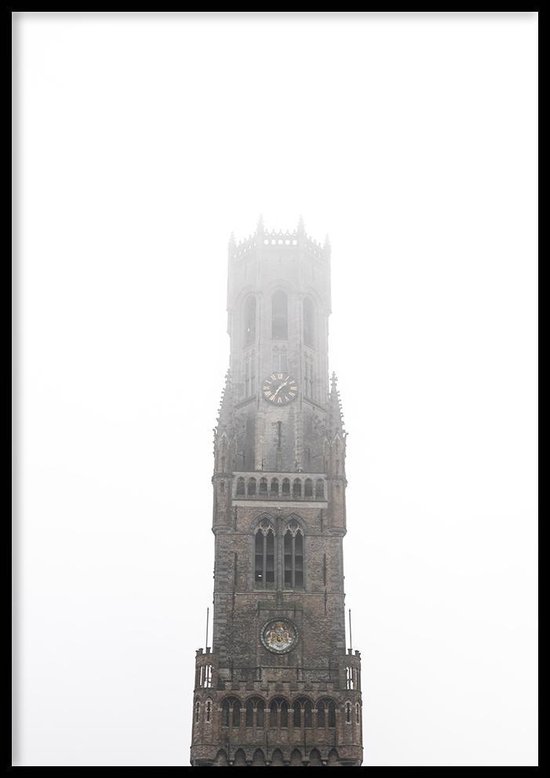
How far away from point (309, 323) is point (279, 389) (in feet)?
32.8

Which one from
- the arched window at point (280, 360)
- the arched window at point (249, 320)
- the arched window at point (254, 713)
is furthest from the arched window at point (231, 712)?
the arched window at point (249, 320)

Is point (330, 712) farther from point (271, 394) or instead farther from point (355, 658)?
point (271, 394)

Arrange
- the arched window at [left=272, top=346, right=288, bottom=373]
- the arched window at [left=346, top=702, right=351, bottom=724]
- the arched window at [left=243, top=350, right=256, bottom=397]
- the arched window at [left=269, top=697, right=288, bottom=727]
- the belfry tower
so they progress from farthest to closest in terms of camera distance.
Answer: the arched window at [left=272, top=346, right=288, bottom=373]
the arched window at [left=243, top=350, right=256, bottom=397]
the arched window at [left=346, top=702, right=351, bottom=724]
the arched window at [left=269, top=697, right=288, bottom=727]
the belfry tower

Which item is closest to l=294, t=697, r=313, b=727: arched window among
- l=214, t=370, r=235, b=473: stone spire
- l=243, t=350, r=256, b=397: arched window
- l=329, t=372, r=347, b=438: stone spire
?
l=214, t=370, r=235, b=473: stone spire

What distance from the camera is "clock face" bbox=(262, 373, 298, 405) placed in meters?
101

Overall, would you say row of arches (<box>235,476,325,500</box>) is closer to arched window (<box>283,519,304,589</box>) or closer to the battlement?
arched window (<box>283,519,304,589</box>)

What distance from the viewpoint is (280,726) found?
3319 inches

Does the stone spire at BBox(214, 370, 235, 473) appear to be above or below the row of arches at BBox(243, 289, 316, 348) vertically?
below

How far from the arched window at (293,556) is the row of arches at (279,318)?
21.8m

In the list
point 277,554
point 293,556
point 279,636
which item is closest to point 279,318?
point 277,554

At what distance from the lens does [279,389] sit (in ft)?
332

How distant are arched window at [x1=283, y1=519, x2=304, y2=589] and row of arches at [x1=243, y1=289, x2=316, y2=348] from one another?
71.4ft
